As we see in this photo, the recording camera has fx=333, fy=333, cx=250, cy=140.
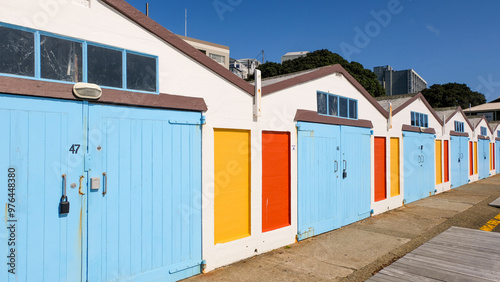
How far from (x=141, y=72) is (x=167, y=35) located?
2.13ft

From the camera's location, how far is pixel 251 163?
5.77 m

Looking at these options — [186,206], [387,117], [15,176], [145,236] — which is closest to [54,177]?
[15,176]

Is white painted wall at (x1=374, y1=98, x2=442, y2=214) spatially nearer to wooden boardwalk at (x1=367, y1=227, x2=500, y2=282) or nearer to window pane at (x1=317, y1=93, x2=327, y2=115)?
wooden boardwalk at (x1=367, y1=227, x2=500, y2=282)

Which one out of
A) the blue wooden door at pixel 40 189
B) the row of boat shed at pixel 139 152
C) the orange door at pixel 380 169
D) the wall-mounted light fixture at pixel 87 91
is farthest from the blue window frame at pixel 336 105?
the blue wooden door at pixel 40 189

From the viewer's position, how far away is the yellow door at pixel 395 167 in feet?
34.1

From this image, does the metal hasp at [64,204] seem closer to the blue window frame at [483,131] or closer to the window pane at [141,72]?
the window pane at [141,72]

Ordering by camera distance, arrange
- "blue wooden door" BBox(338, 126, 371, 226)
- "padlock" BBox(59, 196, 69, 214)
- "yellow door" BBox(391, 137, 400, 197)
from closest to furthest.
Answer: "padlock" BBox(59, 196, 69, 214)
"blue wooden door" BBox(338, 126, 371, 226)
"yellow door" BBox(391, 137, 400, 197)

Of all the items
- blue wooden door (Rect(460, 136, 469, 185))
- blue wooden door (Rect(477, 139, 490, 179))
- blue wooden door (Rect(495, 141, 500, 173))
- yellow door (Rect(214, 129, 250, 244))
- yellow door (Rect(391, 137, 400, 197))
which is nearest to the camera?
yellow door (Rect(214, 129, 250, 244))

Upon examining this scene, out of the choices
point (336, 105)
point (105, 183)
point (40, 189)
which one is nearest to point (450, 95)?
point (336, 105)

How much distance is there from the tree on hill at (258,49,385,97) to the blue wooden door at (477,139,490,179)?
14181 millimetres

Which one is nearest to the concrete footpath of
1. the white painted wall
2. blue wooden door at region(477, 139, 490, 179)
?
the white painted wall

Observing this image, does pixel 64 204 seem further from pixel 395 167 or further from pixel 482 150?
pixel 482 150

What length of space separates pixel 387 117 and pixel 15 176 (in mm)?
9393

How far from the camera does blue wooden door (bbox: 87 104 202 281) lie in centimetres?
387
